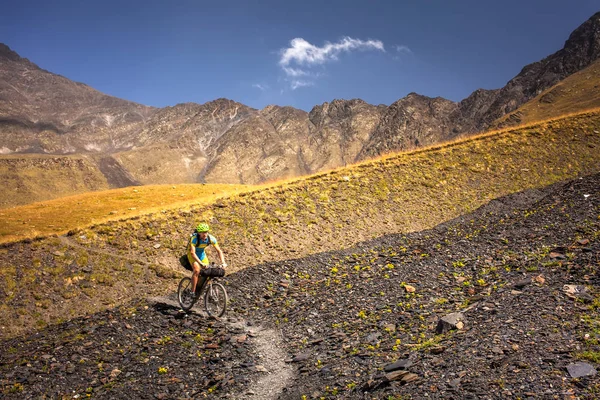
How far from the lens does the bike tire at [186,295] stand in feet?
40.1

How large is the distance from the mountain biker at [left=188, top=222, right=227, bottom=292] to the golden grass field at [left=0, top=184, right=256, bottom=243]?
915 centimetres

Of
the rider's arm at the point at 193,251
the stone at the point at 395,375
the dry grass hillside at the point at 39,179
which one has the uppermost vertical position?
the dry grass hillside at the point at 39,179

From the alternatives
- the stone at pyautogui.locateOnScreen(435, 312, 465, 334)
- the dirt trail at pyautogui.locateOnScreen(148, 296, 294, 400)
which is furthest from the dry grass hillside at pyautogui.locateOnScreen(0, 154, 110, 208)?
the stone at pyautogui.locateOnScreen(435, 312, 465, 334)

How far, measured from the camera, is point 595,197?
15.0m

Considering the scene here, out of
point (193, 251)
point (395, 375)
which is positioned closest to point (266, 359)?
point (395, 375)

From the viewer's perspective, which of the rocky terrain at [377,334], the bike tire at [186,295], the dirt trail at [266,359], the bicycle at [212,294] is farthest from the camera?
the bike tire at [186,295]

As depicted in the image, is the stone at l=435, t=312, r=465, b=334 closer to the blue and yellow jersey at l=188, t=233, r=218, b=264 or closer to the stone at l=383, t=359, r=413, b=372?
the stone at l=383, t=359, r=413, b=372

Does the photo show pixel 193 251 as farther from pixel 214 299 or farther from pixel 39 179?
pixel 39 179

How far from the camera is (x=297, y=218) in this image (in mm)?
20406

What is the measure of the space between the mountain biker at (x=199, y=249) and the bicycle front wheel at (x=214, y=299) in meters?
0.51

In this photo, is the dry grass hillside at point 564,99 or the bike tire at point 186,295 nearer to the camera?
the bike tire at point 186,295

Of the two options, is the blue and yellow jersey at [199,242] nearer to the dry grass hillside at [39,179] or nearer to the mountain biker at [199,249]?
the mountain biker at [199,249]

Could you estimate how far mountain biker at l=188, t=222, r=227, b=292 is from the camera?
11.7 meters

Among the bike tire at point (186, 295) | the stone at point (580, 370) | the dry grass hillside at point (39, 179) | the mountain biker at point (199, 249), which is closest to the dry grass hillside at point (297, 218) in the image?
the bike tire at point (186, 295)
